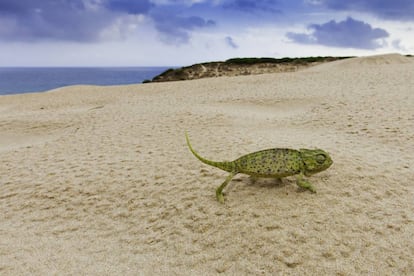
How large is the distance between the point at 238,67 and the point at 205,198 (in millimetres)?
33581

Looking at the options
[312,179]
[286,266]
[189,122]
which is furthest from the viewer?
[189,122]

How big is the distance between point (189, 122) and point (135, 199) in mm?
5905

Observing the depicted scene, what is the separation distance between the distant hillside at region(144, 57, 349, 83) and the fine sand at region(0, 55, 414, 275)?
914 inches

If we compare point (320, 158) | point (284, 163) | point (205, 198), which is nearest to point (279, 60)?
point (205, 198)

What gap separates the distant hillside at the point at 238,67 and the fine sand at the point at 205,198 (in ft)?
76.2

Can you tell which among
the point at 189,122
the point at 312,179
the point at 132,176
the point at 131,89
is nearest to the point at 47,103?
the point at 131,89

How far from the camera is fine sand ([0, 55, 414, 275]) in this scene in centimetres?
527

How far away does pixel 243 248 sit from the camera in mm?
5355

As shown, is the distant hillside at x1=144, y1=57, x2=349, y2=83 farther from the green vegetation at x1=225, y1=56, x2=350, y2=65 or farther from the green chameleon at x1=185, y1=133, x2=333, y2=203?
the green chameleon at x1=185, y1=133, x2=333, y2=203

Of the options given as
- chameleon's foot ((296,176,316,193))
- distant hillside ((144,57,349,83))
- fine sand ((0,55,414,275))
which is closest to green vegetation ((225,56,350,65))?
distant hillside ((144,57,349,83))

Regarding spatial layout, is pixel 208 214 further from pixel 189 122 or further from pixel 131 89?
pixel 131 89

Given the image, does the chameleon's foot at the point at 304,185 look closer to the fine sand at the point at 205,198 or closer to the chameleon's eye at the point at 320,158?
the fine sand at the point at 205,198

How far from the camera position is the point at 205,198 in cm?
675

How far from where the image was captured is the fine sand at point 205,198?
17.3 feet
